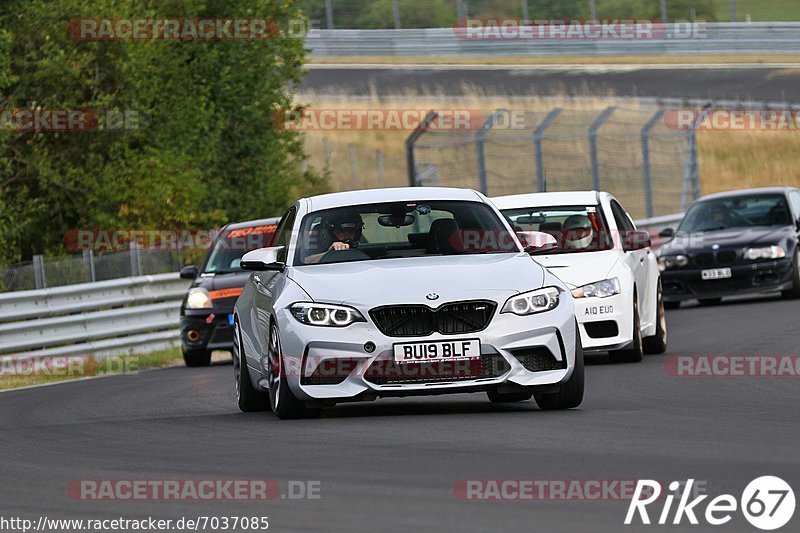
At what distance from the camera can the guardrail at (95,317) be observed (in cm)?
2123

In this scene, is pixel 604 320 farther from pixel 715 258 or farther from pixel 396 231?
pixel 715 258

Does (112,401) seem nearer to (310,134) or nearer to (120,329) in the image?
(120,329)

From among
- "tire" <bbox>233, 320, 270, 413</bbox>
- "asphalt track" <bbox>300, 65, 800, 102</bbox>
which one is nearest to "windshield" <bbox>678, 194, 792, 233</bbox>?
"tire" <bbox>233, 320, 270, 413</bbox>

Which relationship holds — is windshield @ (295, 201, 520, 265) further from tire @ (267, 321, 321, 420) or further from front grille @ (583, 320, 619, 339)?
front grille @ (583, 320, 619, 339)

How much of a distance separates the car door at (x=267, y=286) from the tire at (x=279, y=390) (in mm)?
195

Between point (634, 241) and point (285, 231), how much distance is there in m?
4.63

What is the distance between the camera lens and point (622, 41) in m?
54.0

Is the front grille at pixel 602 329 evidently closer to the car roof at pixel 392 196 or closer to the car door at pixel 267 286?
the car roof at pixel 392 196

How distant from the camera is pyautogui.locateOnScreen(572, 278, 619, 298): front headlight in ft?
50.5

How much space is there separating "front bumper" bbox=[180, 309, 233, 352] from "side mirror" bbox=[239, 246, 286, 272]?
8.45 m

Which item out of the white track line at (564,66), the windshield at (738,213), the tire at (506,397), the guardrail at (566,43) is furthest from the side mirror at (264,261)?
the guardrail at (566,43)

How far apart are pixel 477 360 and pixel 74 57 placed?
18.0m

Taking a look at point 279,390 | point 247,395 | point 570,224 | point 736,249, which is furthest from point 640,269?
point 736,249

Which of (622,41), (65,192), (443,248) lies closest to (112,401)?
(443,248)
